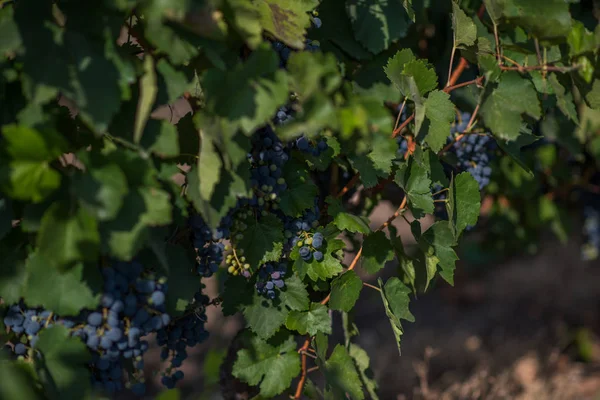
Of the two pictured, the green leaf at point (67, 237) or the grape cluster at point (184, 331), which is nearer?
the green leaf at point (67, 237)

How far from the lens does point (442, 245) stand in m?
1.65

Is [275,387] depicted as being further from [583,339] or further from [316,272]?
[583,339]

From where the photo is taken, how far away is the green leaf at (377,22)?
1.67 metres

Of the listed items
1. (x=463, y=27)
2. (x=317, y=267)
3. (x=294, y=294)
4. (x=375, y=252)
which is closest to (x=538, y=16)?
(x=463, y=27)

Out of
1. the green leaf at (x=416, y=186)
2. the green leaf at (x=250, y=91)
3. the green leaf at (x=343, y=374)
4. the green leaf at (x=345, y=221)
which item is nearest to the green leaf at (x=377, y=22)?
the green leaf at (x=416, y=186)

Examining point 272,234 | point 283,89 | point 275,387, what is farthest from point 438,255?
point 283,89

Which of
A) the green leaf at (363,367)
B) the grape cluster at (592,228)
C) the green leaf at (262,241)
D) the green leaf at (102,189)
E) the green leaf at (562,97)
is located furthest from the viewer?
the grape cluster at (592,228)

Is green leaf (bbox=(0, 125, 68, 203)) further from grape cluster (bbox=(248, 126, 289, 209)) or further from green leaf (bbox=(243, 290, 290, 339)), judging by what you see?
green leaf (bbox=(243, 290, 290, 339))

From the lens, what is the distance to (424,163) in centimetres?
162

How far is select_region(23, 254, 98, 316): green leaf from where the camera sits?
1240mm

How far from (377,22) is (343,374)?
3.44 feet

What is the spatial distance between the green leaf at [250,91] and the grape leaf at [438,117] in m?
0.55

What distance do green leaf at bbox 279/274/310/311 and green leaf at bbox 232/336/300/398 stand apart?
0.19m

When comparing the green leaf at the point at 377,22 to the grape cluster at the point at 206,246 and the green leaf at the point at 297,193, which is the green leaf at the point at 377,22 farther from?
the grape cluster at the point at 206,246
